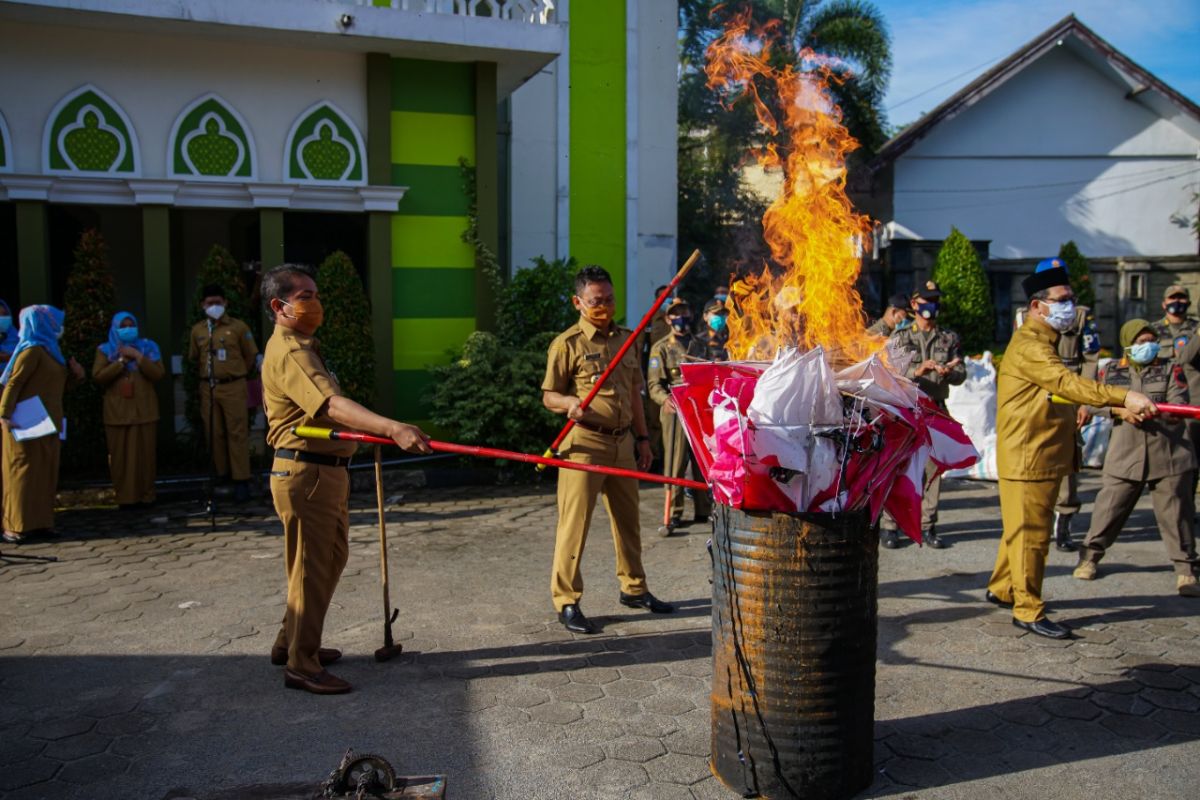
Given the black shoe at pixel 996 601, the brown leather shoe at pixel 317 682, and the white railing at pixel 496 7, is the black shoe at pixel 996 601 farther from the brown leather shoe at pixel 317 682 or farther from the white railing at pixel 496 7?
the white railing at pixel 496 7

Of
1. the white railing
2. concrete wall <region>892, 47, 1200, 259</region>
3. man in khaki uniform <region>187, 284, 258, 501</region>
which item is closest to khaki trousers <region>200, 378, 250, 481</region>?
man in khaki uniform <region>187, 284, 258, 501</region>

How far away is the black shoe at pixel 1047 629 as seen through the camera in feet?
18.6

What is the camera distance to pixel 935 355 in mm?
8453

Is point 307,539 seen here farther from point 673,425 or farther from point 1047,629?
point 673,425

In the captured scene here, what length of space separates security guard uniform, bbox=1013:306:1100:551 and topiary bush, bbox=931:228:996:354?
973cm

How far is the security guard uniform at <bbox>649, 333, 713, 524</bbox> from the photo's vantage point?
8.80m

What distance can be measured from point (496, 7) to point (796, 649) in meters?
10.3

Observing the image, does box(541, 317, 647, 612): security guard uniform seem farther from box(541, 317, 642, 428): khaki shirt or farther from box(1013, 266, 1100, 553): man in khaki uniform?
box(1013, 266, 1100, 553): man in khaki uniform

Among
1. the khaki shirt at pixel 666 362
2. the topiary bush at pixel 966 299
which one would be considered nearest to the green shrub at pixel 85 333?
the khaki shirt at pixel 666 362

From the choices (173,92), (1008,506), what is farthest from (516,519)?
(173,92)

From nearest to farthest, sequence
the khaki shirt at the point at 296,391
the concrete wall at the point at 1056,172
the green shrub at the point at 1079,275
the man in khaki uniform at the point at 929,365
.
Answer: the khaki shirt at the point at 296,391, the man in khaki uniform at the point at 929,365, the green shrub at the point at 1079,275, the concrete wall at the point at 1056,172

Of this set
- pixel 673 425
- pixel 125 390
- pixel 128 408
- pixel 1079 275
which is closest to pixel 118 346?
pixel 125 390

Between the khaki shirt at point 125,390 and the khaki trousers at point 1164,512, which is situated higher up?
the khaki shirt at point 125,390

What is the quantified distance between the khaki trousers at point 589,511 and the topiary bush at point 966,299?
46.6 ft
